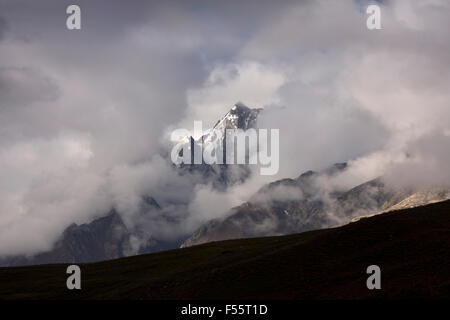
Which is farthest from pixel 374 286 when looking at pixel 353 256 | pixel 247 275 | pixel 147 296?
pixel 147 296

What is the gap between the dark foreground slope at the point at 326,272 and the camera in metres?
56.6

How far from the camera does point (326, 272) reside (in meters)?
65.7

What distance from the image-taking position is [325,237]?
7956 cm

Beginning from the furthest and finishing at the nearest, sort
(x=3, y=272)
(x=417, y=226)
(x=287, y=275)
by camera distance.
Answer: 1. (x=3, y=272)
2. (x=417, y=226)
3. (x=287, y=275)

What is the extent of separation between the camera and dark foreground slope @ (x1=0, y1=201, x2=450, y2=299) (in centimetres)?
5659

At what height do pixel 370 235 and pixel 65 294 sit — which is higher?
pixel 370 235

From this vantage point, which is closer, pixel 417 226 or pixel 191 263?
pixel 417 226
